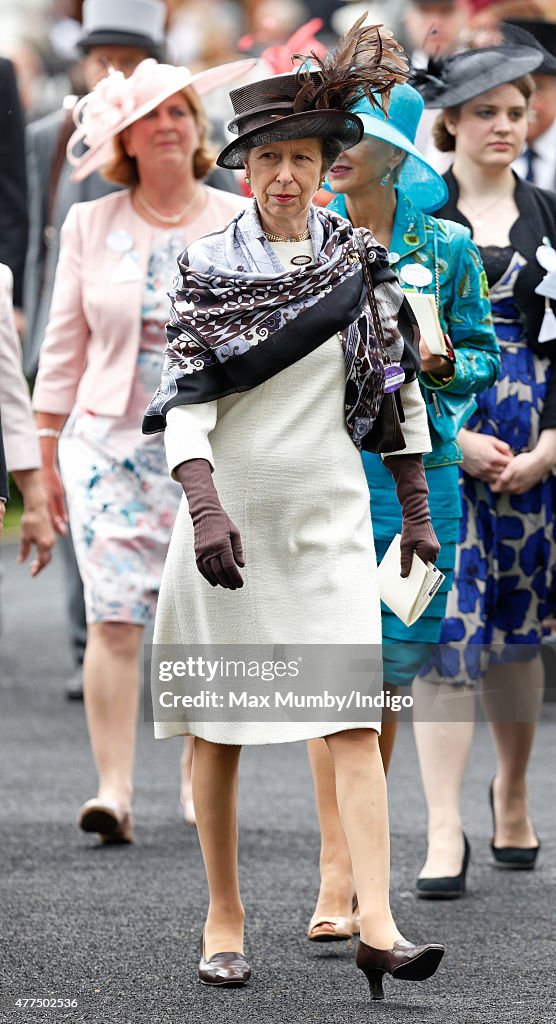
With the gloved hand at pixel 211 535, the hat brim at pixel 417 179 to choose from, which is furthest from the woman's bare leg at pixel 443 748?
the gloved hand at pixel 211 535

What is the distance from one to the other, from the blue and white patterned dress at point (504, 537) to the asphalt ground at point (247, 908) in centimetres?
67

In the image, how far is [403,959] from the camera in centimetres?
408

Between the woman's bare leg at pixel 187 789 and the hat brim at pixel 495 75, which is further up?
the hat brim at pixel 495 75

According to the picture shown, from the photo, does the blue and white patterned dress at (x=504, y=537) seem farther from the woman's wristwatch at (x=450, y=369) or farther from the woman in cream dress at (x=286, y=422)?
the woman in cream dress at (x=286, y=422)

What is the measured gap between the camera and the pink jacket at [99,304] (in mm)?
6148

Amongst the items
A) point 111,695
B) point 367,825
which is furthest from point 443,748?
point 367,825

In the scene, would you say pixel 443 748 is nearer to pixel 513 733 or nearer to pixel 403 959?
pixel 513 733

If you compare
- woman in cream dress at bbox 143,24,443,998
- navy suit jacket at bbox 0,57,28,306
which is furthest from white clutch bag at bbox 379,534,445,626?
navy suit jacket at bbox 0,57,28,306

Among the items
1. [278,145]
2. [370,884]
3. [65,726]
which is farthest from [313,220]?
[65,726]

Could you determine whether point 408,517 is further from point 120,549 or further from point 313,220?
point 120,549

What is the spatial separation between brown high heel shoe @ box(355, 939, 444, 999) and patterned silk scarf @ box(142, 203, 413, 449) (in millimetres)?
1088

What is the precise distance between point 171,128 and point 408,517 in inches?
86.5

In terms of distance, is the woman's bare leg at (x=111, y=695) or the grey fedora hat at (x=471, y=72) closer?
the grey fedora hat at (x=471, y=72)

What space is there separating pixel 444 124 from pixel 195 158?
34.7 inches
